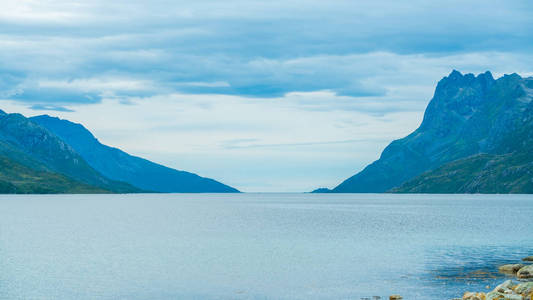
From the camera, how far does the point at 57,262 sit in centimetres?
8388

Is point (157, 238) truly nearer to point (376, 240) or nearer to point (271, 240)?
point (271, 240)

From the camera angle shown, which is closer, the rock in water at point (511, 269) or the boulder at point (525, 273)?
the boulder at point (525, 273)

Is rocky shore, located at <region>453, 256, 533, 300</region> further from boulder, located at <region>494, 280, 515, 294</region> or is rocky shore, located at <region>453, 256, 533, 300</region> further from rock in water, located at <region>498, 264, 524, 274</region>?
rock in water, located at <region>498, 264, 524, 274</region>

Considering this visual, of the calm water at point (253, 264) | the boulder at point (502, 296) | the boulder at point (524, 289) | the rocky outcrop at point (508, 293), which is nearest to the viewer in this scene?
the boulder at point (502, 296)

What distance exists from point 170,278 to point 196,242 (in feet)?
151

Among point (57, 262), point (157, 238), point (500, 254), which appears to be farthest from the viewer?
point (157, 238)

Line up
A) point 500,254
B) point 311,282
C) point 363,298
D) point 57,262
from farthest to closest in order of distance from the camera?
point 500,254
point 57,262
point 311,282
point 363,298

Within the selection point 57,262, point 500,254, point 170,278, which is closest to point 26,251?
point 57,262

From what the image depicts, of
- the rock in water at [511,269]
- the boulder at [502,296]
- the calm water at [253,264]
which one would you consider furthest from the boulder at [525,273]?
the boulder at [502,296]

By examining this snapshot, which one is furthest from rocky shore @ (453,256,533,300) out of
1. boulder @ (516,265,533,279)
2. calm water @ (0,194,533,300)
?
calm water @ (0,194,533,300)

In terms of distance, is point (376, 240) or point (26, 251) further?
point (376, 240)

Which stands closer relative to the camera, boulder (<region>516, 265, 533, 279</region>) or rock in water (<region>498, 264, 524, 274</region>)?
boulder (<region>516, 265, 533, 279</region>)

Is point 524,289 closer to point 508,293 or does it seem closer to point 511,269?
point 508,293

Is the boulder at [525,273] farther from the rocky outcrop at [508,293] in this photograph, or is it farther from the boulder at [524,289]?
the boulder at [524,289]
